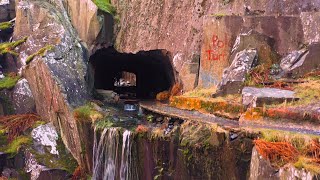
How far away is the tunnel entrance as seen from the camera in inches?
700

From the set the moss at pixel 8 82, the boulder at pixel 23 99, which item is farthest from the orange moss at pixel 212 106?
the moss at pixel 8 82

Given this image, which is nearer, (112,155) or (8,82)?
(112,155)

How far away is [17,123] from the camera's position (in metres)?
13.5

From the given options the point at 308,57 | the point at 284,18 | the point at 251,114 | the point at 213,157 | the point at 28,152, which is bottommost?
the point at 28,152

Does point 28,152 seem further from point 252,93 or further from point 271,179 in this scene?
point 271,179

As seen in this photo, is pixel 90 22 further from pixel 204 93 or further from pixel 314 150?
pixel 314 150

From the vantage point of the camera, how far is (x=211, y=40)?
1219 centimetres

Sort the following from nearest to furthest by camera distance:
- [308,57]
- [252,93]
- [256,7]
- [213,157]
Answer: [213,157] < [252,93] < [308,57] < [256,7]

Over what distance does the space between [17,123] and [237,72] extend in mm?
6725

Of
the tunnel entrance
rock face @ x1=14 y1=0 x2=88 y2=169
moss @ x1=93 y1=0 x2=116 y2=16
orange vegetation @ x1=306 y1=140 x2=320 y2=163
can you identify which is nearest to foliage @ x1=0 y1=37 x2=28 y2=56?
rock face @ x1=14 y1=0 x2=88 y2=169

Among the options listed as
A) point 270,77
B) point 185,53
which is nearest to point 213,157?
point 270,77

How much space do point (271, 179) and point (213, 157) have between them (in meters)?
1.68

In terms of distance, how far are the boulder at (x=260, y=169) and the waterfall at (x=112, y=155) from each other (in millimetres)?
3573

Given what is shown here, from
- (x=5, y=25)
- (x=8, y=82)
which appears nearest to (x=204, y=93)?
(x=8, y=82)
